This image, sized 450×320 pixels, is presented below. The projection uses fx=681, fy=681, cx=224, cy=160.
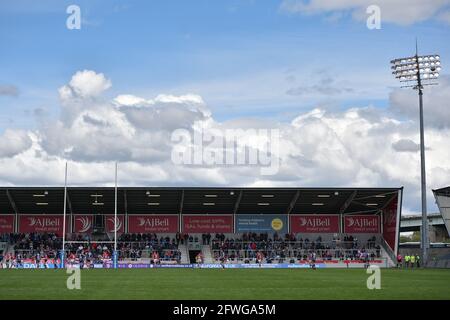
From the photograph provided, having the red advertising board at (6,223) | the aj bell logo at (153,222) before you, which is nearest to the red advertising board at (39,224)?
the red advertising board at (6,223)

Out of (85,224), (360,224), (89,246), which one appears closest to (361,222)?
(360,224)

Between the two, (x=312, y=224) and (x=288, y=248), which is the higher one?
(x=312, y=224)

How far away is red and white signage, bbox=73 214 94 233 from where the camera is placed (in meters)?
74.2

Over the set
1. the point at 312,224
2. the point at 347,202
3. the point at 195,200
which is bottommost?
the point at 312,224

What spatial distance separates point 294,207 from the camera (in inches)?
2923

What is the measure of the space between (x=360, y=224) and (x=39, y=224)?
35.5 m

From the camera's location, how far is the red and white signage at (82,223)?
243 ft

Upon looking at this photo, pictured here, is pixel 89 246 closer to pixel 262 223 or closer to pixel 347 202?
pixel 262 223

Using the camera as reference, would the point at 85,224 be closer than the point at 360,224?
Yes

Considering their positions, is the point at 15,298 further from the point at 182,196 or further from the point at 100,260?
the point at 182,196

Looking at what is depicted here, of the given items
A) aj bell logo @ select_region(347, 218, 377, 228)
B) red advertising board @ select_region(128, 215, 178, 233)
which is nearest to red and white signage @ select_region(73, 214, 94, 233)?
red advertising board @ select_region(128, 215, 178, 233)

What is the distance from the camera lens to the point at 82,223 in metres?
74.2

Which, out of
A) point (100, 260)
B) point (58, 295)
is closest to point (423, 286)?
point (58, 295)

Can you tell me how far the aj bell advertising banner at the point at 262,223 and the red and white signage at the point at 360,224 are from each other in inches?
280
